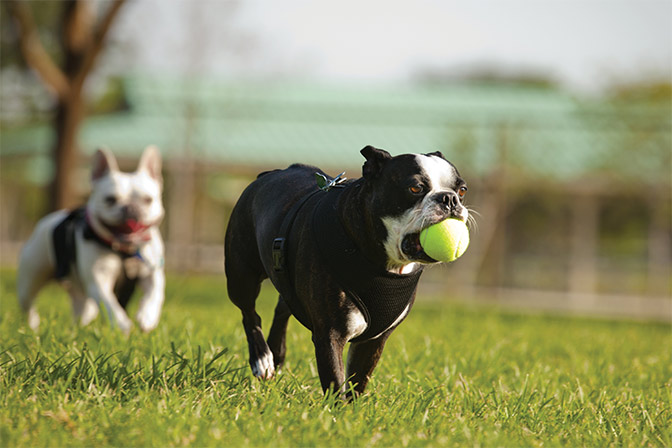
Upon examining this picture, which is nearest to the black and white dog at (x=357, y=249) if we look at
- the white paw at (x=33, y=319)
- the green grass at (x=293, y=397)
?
the green grass at (x=293, y=397)

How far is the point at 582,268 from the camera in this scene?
1991cm

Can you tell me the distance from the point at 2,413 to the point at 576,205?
18493 mm

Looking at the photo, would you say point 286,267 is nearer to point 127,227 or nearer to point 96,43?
point 127,227

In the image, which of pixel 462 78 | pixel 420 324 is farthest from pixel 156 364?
pixel 462 78

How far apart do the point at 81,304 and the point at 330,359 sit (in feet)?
13.7

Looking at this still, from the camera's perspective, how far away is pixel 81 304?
749cm

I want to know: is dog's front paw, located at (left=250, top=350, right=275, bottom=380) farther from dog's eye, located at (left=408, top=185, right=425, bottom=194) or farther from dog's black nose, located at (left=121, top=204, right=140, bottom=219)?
dog's black nose, located at (left=121, top=204, right=140, bottom=219)

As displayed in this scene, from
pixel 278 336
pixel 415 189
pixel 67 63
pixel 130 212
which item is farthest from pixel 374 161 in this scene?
pixel 67 63

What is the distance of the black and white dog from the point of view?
12.3ft

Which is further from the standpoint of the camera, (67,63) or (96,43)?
(67,63)

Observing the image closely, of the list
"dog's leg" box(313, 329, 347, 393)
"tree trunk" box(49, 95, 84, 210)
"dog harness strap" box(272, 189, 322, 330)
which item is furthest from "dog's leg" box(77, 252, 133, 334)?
"tree trunk" box(49, 95, 84, 210)

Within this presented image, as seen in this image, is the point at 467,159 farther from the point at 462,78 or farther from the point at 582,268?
the point at 462,78

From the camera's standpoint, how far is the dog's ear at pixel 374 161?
3.86 m

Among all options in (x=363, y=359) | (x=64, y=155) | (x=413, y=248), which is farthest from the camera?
(x=64, y=155)
